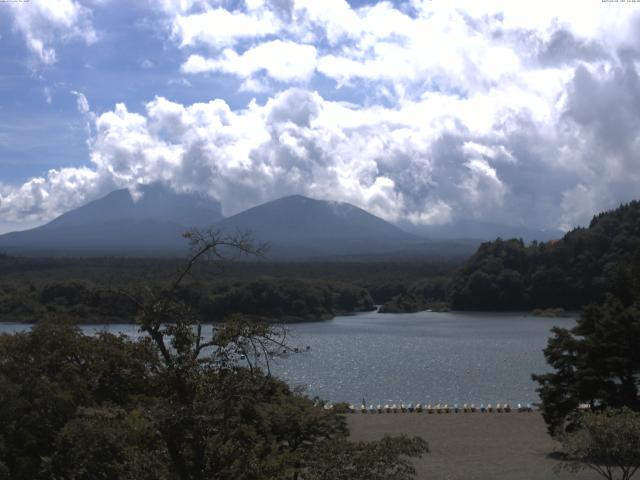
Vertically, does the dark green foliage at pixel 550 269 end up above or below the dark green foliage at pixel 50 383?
above

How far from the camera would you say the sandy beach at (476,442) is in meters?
15.0

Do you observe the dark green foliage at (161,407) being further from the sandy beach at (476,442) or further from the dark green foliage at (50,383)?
the sandy beach at (476,442)

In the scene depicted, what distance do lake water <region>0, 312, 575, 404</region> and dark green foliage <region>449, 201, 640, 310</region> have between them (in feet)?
30.7

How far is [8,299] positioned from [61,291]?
6.14m

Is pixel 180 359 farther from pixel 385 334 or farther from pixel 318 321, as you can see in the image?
pixel 318 321

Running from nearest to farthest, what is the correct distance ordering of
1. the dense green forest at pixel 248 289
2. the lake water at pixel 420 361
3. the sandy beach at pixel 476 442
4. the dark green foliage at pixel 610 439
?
1. the dark green foliage at pixel 610 439
2. the sandy beach at pixel 476 442
3. the lake water at pixel 420 361
4. the dense green forest at pixel 248 289

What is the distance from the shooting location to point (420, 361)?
34.7 meters

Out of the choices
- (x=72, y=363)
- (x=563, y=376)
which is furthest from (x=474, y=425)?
(x=72, y=363)

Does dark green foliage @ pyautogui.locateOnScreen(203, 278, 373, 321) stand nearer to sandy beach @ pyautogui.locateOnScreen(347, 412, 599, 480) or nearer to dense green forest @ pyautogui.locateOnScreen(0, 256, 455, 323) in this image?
dense green forest @ pyautogui.locateOnScreen(0, 256, 455, 323)

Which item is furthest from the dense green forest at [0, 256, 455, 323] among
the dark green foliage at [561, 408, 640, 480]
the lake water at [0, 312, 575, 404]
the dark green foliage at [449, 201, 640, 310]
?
the dark green foliage at [561, 408, 640, 480]

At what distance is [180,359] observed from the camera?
236 inches

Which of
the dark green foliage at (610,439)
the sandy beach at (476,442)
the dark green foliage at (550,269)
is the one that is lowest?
the sandy beach at (476,442)

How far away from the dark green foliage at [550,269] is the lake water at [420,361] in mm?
9354

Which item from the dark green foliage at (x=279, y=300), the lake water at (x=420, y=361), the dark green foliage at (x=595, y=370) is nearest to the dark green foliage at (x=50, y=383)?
the lake water at (x=420, y=361)
